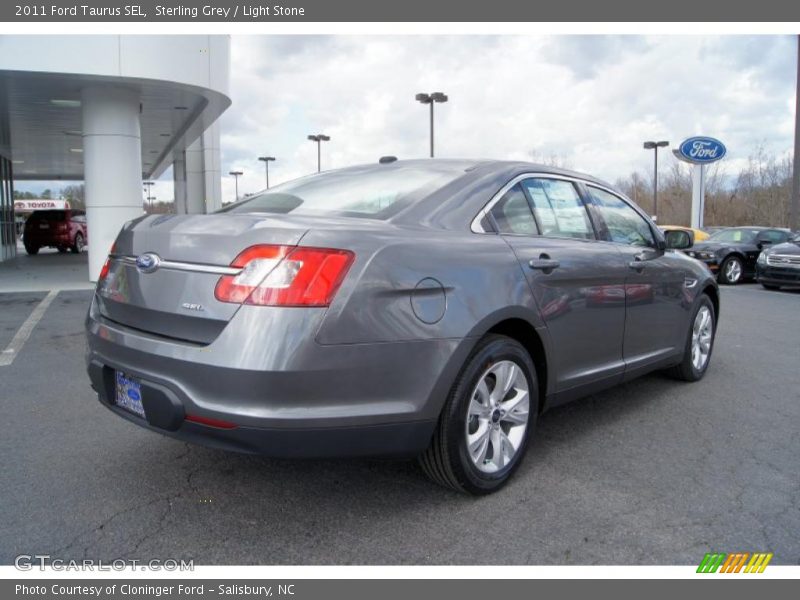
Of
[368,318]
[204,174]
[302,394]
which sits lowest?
[302,394]

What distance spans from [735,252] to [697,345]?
450 inches

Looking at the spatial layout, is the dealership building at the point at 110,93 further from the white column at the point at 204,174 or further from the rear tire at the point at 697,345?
the rear tire at the point at 697,345

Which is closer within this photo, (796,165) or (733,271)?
(733,271)

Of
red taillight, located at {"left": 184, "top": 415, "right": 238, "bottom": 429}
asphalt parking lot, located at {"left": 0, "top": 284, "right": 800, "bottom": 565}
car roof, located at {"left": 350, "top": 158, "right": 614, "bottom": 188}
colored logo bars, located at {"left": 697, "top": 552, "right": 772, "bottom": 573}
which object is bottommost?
colored logo bars, located at {"left": 697, "top": 552, "right": 772, "bottom": 573}

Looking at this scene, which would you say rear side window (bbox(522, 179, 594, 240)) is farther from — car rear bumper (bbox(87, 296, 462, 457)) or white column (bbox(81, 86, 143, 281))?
white column (bbox(81, 86, 143, 281))

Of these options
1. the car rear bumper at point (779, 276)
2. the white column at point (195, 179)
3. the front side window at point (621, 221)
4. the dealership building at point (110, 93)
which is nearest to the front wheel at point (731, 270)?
the car rear bumper at point (779, 276)

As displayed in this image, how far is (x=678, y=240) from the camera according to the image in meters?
4.97

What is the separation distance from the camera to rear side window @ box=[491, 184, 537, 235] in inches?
133

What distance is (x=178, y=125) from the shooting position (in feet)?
57.7

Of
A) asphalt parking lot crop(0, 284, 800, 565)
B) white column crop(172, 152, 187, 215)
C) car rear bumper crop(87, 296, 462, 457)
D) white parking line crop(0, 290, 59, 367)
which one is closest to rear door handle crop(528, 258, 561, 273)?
car rear bumper crop(87, 296, 462, 457)

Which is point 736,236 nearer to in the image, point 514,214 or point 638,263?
point 638,263

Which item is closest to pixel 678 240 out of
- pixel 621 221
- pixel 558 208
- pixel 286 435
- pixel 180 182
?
pixel 621 221

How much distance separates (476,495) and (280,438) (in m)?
1.10

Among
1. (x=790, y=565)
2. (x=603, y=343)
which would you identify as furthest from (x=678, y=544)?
(x=603, y=343)
